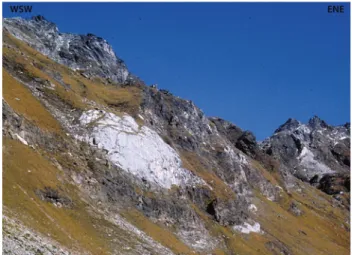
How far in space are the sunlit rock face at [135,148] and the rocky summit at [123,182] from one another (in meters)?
0.26

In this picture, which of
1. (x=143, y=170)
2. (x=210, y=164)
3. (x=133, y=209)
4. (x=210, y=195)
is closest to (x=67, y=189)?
(x=133, y=209)

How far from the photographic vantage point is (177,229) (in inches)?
3516

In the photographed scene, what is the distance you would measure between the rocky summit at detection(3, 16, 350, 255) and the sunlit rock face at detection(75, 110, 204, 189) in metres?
0.26

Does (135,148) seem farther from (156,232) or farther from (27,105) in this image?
(156,232)

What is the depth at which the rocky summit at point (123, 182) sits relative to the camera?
6391 centimetres

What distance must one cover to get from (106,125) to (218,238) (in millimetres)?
32467

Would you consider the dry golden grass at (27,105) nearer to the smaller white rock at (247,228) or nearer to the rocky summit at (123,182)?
the rocky summit at (123,182)

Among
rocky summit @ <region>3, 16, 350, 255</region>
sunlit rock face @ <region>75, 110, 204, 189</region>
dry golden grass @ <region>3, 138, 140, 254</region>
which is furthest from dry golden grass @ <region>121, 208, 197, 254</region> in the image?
sunlit rock face @ <region>75, 110, 204, 189</region>

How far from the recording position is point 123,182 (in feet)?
289

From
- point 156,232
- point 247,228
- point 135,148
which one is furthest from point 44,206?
point 247,228

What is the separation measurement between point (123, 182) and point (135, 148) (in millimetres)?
12167

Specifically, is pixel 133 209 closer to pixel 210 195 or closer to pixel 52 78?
pixel 210 195

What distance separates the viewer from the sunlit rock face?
3745 inches

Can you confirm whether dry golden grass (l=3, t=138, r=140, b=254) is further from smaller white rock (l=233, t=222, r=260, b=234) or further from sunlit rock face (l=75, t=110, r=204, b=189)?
smaller white rock (l=233, t=222, r=260, b=234)
